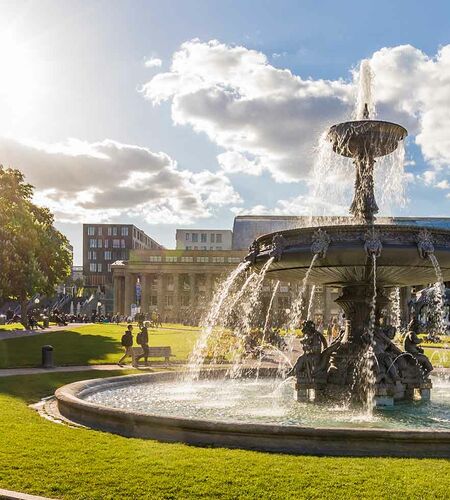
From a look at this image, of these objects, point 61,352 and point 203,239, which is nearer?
point 61,352

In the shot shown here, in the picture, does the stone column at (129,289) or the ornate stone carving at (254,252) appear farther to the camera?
the stone column at (129,289)

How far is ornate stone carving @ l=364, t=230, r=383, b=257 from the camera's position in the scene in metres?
11.4

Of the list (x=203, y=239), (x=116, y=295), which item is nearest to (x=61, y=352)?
(x=116, y=295)

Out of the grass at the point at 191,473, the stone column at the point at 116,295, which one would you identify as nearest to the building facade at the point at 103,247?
the stone column at the point at 116,295

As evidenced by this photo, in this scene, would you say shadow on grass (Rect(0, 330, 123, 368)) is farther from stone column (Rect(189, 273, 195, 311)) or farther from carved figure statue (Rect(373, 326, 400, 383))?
stone column (Rect(189, 273, 195, 311))

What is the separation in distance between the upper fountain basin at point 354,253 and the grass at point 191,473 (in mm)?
4256

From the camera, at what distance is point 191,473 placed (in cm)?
774

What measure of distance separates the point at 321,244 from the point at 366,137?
120 inches

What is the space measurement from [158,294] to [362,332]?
107992 mm

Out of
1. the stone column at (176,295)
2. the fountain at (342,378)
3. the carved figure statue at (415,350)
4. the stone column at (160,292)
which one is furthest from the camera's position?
the stone column at (160,292)

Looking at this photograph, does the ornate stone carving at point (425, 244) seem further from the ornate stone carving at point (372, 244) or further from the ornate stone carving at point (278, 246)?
the ornate stone carving at point (278, 246)

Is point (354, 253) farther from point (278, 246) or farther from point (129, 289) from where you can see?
point (129, 289)

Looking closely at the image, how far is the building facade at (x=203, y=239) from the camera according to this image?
146 metres

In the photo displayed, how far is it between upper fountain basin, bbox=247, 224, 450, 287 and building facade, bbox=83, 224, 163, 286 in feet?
473
